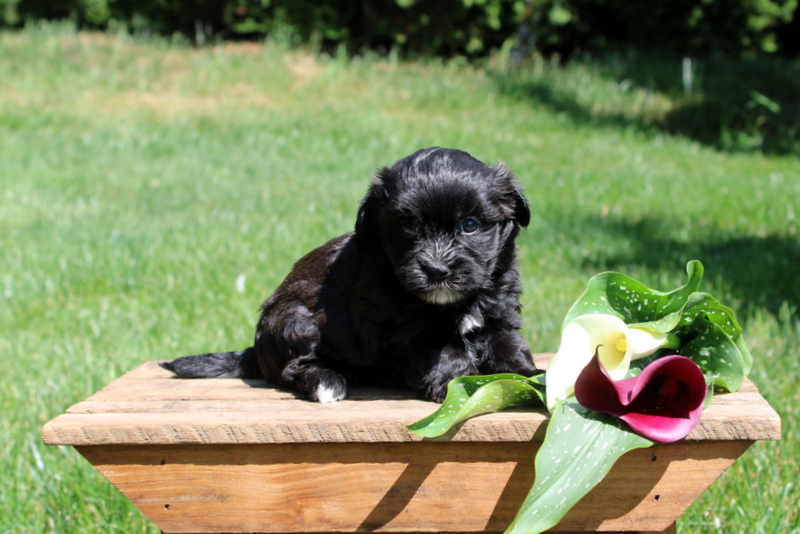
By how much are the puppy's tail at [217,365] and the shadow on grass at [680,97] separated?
792 cm

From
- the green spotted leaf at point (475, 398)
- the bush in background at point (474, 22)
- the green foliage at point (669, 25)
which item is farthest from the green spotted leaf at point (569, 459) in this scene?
the green foliage at point (669, 25)

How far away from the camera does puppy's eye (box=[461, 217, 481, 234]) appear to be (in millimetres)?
2275

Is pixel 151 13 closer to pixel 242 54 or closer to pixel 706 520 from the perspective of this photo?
pixel 242 54

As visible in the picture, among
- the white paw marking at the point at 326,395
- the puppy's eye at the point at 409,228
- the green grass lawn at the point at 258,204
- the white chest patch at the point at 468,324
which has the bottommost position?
the green grass lawn at the point at 258,204

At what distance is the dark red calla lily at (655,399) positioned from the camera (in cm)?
188

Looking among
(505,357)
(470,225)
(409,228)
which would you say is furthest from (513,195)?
(505,357)

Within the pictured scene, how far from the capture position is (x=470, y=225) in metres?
2.29

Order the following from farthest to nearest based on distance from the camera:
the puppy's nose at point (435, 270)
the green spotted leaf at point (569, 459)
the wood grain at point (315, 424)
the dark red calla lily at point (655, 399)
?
1. the puppy's nose at point (435, 270)
2. the wood grain at point (315, 424)
3. the dark red calla lily at point (655, 399)
4. the green spotted leaf at point (569, 459)

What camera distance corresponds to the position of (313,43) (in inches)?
481

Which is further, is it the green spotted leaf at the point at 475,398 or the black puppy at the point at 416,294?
the black puppy at the point at 416,294

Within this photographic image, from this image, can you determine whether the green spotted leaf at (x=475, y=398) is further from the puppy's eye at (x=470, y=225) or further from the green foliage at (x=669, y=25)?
the green foliage at (x=669, y=25)

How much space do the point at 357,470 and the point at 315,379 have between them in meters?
0.40

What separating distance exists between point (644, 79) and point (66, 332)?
30.7 feet

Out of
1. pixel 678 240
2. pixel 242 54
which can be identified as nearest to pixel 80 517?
pixel 678 240
